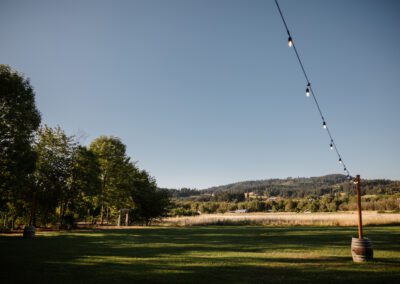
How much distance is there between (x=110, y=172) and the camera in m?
46.3

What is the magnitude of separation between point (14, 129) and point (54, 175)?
11994 mm

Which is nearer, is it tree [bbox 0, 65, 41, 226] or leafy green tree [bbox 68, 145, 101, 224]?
tree [bbox 0, 65, 41, 226]

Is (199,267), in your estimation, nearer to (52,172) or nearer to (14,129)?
(14,129)

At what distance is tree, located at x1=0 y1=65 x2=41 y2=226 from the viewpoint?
2838 cm

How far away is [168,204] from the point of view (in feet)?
173

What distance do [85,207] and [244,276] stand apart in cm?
4086

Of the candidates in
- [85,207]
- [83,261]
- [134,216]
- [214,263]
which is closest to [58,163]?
[85,207]

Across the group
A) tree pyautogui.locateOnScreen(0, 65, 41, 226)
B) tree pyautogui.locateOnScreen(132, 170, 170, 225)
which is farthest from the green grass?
tree pyautogui.locateOnScreen(132, 170, 170, 225)

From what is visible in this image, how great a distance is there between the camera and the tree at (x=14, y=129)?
28.4 metres

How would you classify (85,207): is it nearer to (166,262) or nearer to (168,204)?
(168,204)

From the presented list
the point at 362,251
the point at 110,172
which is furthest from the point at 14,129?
the point at 362,251

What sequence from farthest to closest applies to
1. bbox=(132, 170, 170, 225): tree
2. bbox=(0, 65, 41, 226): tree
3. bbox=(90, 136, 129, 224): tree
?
bbox=(132, 170, 170, 225): tree
bbox=(90, 136, 129, 224): tree
bbox=(0, 65, 41, 226): tree

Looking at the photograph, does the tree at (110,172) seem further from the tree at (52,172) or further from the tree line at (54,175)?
the tree at (52,172)

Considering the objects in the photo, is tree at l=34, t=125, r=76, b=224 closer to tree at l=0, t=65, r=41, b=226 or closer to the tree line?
the tree line
